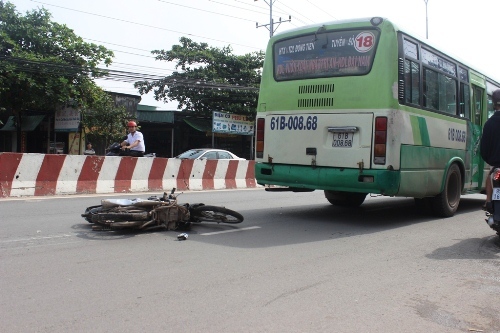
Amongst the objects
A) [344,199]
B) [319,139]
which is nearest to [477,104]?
[344,199]

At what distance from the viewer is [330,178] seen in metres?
7.45

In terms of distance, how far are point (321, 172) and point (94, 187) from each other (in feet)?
21.2

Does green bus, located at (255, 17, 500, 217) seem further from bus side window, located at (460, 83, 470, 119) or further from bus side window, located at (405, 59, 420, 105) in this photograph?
bus side window, located at (460, 83, 470, 119)

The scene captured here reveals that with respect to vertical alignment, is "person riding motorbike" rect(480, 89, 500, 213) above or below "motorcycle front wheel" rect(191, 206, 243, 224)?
above

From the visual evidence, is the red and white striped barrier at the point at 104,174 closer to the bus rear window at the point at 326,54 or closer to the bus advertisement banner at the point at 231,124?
the bus rear window at the point at 326,54

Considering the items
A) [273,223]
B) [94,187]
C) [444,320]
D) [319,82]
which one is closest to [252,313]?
[444,320]

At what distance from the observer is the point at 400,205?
35.6 ft

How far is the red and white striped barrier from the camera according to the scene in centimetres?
1029

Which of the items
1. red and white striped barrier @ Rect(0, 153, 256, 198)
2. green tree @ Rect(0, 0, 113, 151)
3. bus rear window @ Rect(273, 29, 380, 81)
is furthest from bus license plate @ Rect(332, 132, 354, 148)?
green tree @ Rect(0, 0, 113, 151)

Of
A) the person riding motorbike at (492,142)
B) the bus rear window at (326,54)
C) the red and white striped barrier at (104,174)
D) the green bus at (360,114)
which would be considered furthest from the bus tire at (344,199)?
the red and white striped barrier at (104,174)

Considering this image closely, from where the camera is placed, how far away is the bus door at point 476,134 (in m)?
9.82

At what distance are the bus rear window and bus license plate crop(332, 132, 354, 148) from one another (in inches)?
38.0

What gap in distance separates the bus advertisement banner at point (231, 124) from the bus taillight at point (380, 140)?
23851 mm

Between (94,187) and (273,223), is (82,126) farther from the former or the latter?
(273,223)
